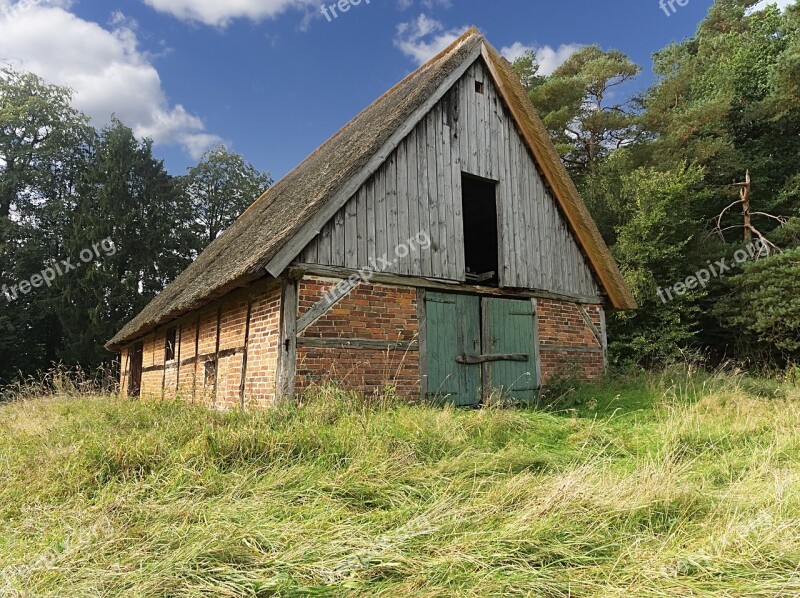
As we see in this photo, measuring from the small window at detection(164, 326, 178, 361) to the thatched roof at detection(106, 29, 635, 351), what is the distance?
0.46 m

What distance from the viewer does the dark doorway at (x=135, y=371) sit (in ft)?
41.1

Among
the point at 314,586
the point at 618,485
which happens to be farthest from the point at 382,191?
the point at 314,586

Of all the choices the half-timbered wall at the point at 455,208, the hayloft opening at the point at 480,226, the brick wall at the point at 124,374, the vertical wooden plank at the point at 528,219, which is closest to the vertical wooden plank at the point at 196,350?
the half-timbered wall at the point at 455,208

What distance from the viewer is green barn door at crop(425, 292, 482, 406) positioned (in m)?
7.12

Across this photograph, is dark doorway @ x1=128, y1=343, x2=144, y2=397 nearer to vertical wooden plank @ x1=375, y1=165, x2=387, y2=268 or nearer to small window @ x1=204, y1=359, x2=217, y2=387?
small window @ x1=204, y1=359, x2=217, y2=387

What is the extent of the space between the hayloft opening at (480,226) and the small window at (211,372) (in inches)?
204

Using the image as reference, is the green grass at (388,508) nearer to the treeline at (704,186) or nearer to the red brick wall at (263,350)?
the red brick wall at (263,350)

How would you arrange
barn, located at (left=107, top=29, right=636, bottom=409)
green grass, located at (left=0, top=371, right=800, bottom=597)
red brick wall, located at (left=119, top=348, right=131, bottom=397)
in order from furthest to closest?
red brick wall, located at (left=119, top=348, right=131, bottom=397)
barn, located at (left=107, top=29, right=636, bottom=409)
green grass, located at (left=0, top=371, right=800, bottom=597)

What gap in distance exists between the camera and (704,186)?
17.3 metres

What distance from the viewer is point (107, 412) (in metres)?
6.07

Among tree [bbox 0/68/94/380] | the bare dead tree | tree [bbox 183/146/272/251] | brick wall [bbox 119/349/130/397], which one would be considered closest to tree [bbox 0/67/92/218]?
tree [bbox 0/68/94/380]

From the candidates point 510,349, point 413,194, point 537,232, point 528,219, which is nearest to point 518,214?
point 528,219

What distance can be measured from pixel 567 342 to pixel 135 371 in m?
10.2

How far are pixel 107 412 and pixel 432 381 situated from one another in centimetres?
400
